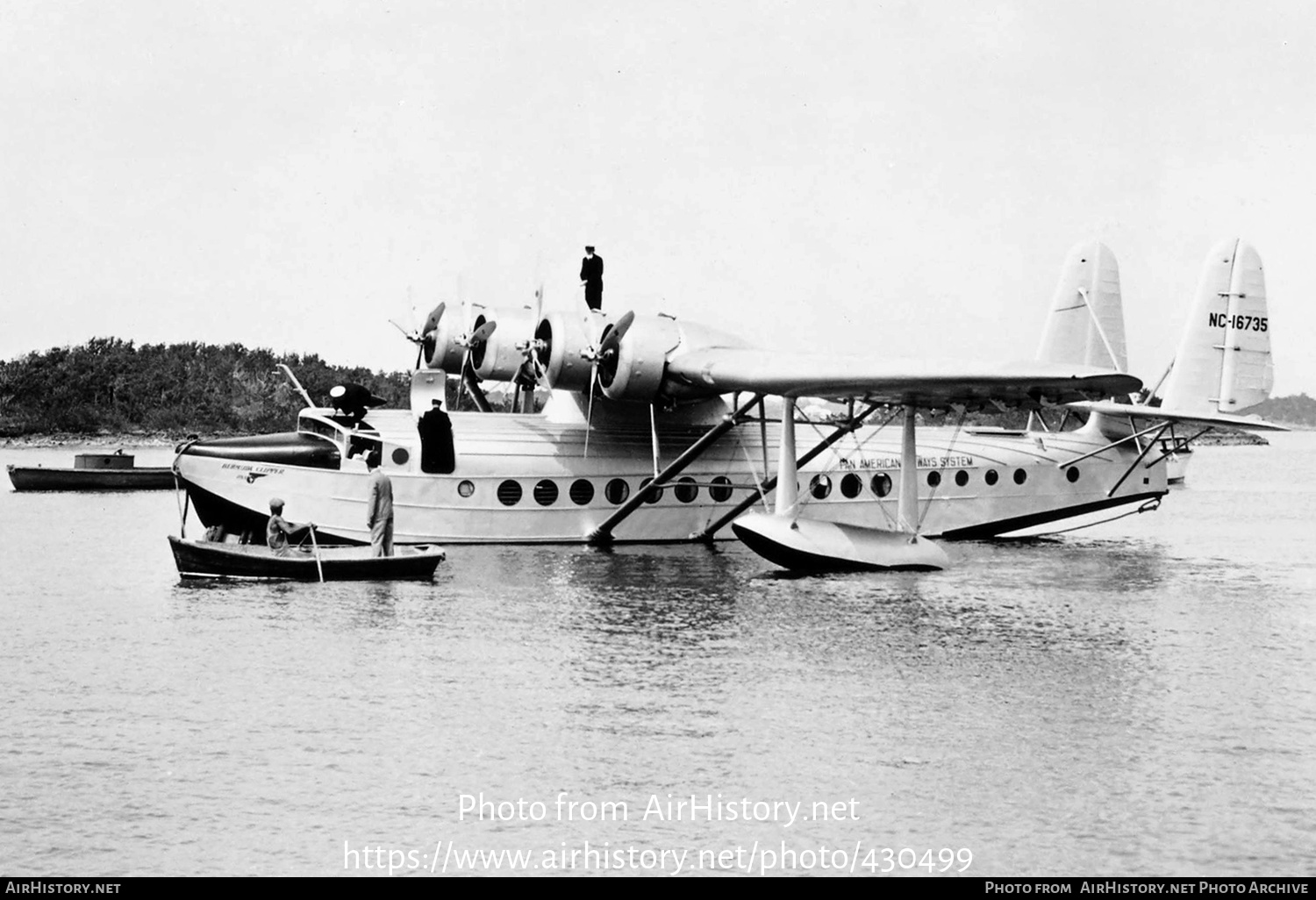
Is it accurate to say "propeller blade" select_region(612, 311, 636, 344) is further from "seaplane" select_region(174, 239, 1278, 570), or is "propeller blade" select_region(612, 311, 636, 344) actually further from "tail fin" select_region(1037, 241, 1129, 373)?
"tail fin" select_region(1037, 241, 1129, 373)

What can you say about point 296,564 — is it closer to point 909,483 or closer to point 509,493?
point 509,493

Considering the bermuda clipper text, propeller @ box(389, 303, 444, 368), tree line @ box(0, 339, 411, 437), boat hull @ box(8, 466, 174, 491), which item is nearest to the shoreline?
tree line @ box(0, 339, 411, 437)

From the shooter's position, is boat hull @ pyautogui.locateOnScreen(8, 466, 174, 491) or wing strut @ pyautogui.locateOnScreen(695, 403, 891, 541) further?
boat hull @ pyautogui.locateOnScreen(8, 466, 174, 491)

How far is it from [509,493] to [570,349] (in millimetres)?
2808

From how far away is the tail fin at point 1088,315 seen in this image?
2786 cm

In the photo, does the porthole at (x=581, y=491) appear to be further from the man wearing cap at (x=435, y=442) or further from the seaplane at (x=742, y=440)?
the man wearing cap at (x=435, y=442)

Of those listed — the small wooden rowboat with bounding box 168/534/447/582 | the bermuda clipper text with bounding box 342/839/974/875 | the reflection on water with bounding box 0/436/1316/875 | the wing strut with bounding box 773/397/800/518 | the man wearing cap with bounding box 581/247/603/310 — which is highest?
the man wearing cap with bounding box 581/247/603/310

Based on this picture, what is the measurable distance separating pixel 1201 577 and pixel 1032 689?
12.0m

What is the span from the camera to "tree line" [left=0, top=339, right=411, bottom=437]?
322ft

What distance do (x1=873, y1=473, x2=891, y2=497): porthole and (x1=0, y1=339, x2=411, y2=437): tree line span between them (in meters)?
75.2

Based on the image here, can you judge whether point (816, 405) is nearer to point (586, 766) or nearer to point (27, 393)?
point (586, 766)

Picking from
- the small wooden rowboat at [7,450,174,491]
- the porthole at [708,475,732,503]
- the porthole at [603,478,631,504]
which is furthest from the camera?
the small wooden rowboat at [7,450,174,491]

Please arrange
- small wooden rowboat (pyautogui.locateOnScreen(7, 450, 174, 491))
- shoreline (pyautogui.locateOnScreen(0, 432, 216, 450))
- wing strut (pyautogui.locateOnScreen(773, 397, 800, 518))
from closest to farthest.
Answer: wing strut (pyautogui.locateOnScreen(773, 397, 800, 518)) → small wooden rowboat (pyautogui.locateOnScreen(7, 450, 174, 491)) → shoreline (pyautogui.locateOnScreen(0, 432, 216, 450))

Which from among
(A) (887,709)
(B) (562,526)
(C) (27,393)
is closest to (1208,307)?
(B) (562,526)
